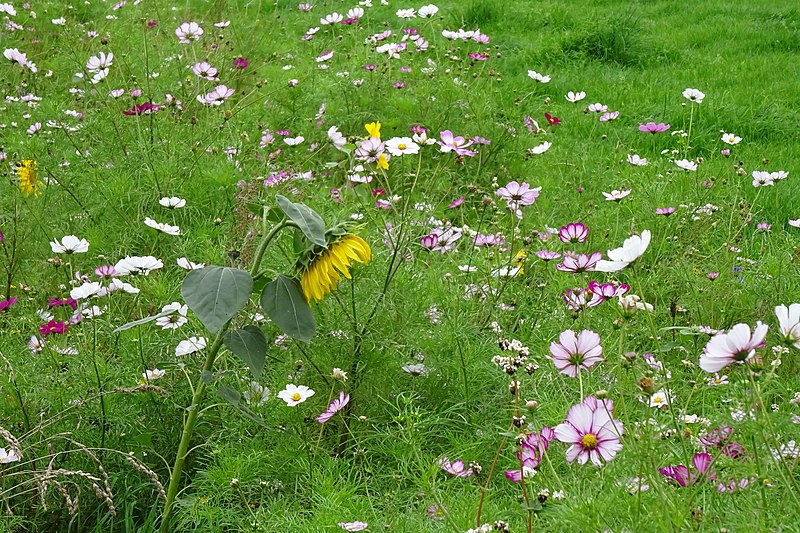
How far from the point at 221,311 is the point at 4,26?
177 inches

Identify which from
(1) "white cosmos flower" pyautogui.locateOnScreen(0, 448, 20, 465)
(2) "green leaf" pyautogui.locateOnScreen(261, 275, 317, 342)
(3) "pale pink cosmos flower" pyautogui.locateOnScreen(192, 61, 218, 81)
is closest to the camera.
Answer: (2) "green leaf" pyautogui.locateOnScreen(261, 275, 317, 342)

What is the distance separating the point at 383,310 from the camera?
1.93 metres

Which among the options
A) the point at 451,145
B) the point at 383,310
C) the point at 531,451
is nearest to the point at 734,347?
the point at 531,451

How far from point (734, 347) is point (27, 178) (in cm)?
255

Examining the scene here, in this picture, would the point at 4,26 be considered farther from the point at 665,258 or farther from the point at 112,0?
the point at 665,258

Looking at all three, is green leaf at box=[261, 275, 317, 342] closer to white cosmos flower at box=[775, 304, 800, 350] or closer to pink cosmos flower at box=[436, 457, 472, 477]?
pink cosmos flower at box=[436, 457, 472, 477]

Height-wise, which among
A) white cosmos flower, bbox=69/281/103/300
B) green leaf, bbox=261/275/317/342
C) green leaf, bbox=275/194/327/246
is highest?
green leaf, bbox=275/194/327/246

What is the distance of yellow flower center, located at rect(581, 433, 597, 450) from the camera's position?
117 centimetres

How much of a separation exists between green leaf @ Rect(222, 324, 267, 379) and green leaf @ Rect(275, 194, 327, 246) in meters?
0.22

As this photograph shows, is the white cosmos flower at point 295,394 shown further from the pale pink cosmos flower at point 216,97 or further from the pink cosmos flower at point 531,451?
the pale pink cosmos flower at point 216,97

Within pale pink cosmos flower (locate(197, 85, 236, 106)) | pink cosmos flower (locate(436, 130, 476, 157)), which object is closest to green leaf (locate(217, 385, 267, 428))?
pink cosmos flower (locate(436, 130, 476, 157))

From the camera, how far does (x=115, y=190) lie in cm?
286

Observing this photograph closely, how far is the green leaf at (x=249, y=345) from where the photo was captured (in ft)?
4.65

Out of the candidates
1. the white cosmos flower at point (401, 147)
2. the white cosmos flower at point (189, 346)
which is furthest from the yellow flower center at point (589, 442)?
the white cosmos flower at point (401, 147)
